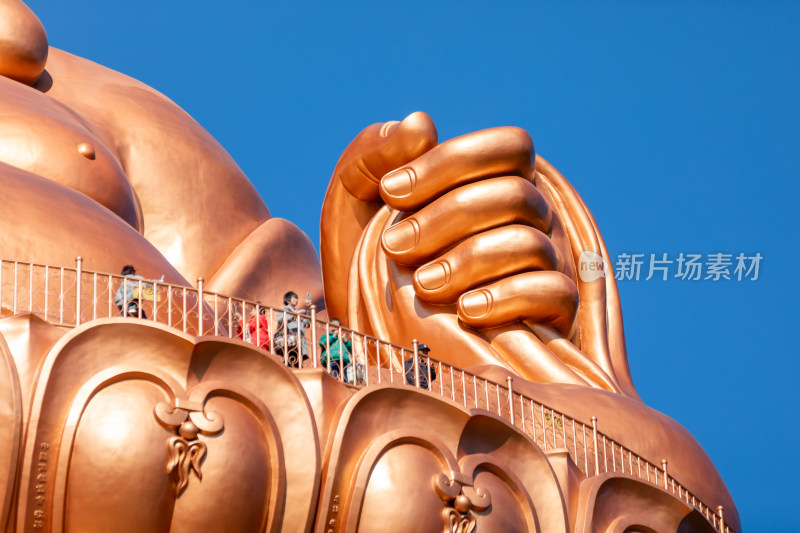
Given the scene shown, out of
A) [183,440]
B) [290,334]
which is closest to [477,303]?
[290,334]

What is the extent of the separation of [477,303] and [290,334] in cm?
336

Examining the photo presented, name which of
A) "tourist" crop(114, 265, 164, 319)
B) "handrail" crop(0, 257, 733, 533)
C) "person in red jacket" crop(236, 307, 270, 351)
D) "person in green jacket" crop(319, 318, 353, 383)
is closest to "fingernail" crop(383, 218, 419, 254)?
"handrail" crop(0, 257, 733, 533)

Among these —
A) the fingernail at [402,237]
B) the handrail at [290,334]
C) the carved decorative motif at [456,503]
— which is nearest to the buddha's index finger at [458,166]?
the fingernail at [402,237]

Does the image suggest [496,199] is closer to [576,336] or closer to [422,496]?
[576,336]

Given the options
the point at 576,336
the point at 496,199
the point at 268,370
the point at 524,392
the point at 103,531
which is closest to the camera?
the point at 103,531

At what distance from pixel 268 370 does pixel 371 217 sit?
5379mm

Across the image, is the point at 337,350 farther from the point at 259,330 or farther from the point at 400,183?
the point at 400,183

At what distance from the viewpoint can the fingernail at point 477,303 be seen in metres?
11.9

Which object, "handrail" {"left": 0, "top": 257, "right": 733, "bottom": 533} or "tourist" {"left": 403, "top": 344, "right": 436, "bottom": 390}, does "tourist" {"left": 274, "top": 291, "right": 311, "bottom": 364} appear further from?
"tourist" {"left": 403, "top": 344, "right": 436, "bottom": 390}

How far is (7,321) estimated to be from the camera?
299 inches

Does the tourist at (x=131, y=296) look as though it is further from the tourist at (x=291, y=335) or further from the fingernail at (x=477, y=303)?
the fingernail at (x=477, y=303)

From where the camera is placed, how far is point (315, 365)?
8.66 metres

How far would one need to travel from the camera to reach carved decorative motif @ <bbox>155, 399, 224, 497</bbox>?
297 inches

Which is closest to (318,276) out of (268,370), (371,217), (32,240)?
(371,217)
